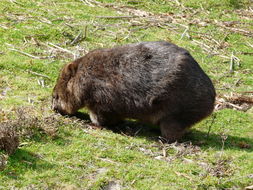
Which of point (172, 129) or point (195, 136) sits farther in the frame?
point (195, 136)

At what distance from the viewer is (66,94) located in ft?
26.6

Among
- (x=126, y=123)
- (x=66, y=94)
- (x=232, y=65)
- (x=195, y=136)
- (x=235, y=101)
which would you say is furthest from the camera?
(x=232, y=65)

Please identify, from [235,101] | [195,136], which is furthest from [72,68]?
[235,101]

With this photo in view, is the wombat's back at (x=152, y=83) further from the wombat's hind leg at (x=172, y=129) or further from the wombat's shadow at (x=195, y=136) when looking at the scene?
the wombat's shadow at (x=195, y=136)

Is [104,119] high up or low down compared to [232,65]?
down

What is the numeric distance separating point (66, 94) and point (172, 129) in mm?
1876

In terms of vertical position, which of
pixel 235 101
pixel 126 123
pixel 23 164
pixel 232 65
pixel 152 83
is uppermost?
pixel 152 83

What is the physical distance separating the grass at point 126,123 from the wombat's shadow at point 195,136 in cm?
2

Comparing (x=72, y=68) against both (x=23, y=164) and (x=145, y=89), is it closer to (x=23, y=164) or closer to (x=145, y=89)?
(x=145, y=89)

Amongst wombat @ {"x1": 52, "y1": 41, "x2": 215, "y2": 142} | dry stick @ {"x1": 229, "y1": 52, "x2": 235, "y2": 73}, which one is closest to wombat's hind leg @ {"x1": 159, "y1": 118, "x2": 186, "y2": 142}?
wombat @ {"x1": 52, "y1": 41, "x2": 215, "y2": 142}

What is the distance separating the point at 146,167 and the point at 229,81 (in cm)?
462

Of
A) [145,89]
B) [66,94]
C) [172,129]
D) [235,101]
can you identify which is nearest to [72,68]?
[66,94]

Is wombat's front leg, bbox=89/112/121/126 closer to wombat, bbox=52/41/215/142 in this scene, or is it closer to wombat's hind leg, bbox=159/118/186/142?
wombat, bbox=52/41/215/142

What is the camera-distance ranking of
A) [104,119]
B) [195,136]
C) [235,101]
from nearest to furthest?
[104,119]
[195,136]
[235,101]
